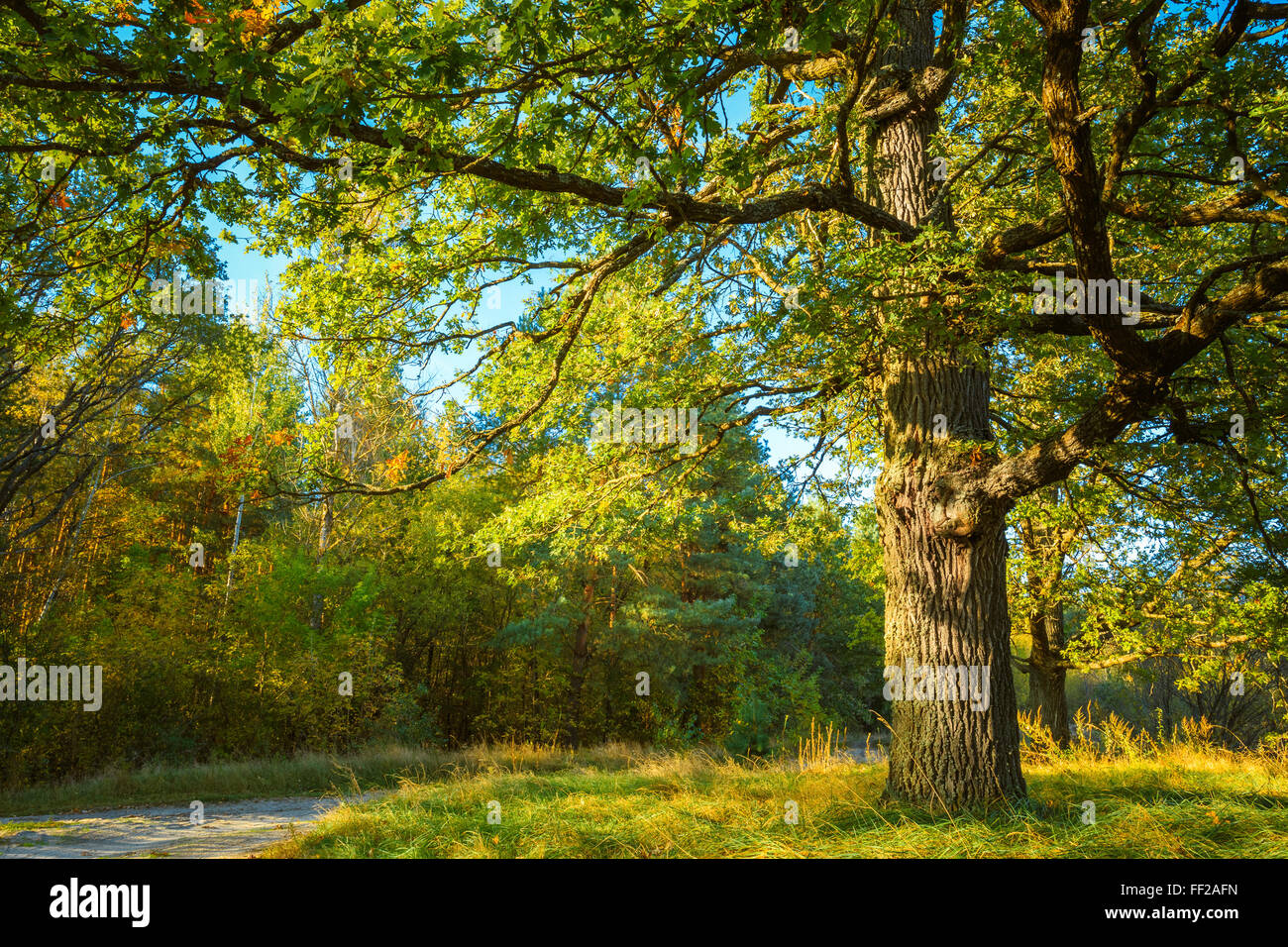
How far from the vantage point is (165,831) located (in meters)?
8.56

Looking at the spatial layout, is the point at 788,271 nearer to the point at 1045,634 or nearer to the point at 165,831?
the point at 165,831

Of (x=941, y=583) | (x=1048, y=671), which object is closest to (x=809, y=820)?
(x=941, y=583)

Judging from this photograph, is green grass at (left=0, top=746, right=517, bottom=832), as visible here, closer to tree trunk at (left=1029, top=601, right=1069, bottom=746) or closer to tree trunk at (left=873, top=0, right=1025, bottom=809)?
tree trunk at (left=873, top=0, right=1025, bottom=809)

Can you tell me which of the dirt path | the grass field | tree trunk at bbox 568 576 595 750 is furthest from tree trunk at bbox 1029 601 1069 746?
the dirt path

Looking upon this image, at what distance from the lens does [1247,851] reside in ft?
14.3

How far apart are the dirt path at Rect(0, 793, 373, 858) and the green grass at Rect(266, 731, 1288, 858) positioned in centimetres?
141

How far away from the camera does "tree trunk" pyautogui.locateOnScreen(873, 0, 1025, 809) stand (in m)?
5.68

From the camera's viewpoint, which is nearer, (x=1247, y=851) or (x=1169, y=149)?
(x=1247, y=851)

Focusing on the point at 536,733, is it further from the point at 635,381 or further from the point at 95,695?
the point at 635,381

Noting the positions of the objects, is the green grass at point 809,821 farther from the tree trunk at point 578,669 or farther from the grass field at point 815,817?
the tree trunk at point 578,669

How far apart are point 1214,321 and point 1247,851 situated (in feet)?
11.0

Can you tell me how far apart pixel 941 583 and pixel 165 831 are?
9.41 m

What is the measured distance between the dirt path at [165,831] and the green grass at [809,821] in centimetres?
141
